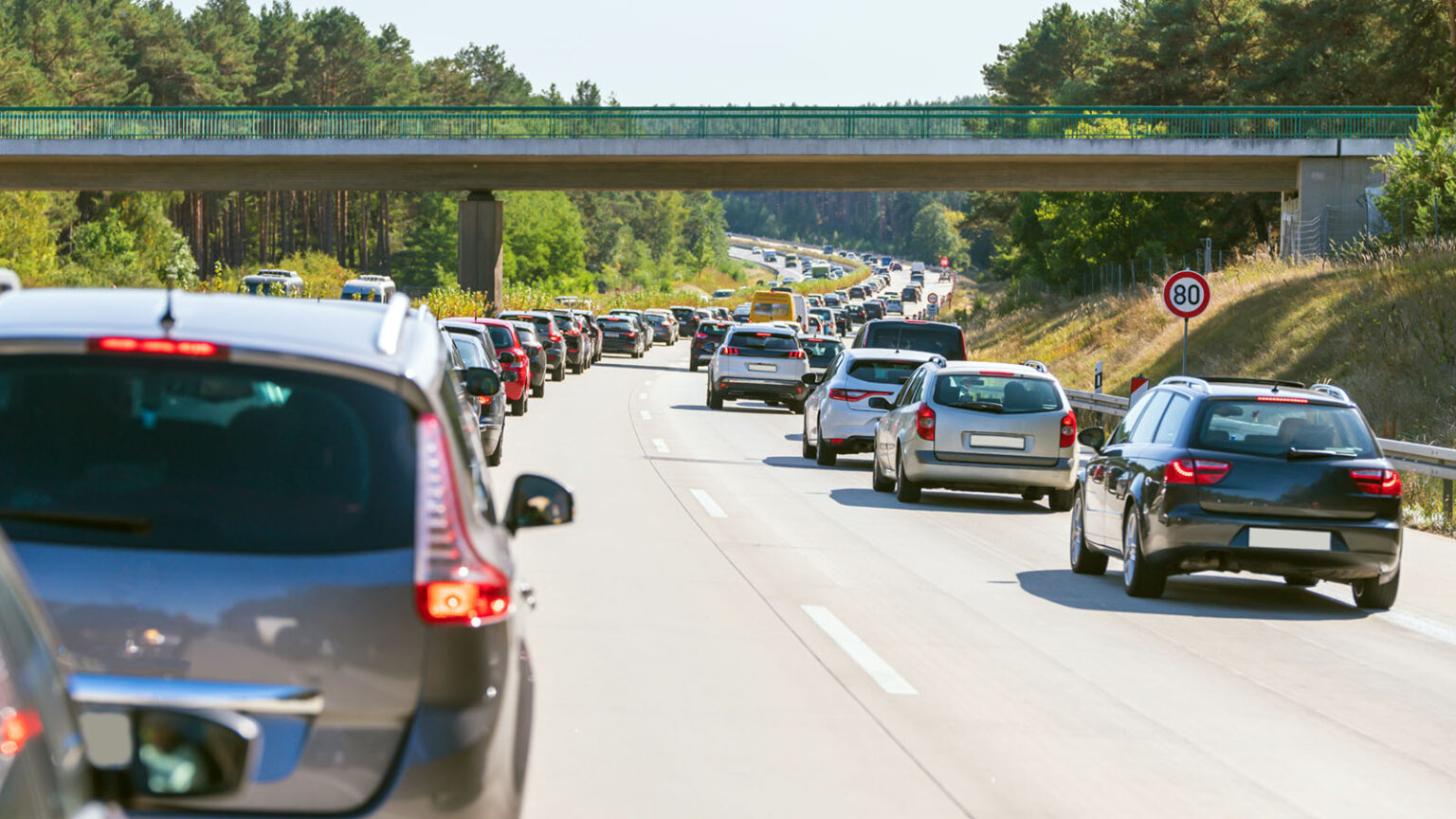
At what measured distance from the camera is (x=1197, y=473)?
12078 millimetres

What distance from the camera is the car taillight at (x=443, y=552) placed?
4250mm

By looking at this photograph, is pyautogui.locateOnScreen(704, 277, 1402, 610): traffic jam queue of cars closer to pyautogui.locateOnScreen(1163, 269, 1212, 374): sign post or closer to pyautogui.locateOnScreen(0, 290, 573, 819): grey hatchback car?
pyautogui.locateOnScreen(0, 290, 573, 819): grey hatchback car

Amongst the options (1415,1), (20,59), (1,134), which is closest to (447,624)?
(1415,1)

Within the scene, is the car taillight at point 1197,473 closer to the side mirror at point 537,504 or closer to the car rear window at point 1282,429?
the car rear window at point 1282,429

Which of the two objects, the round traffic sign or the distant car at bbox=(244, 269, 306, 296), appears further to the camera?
the distant car at bbox=(244, 269, 306, 296)

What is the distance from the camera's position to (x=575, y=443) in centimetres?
2584

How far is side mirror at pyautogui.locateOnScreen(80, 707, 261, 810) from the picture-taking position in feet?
13.3

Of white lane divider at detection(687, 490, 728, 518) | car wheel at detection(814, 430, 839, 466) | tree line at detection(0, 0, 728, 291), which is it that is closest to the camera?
white lane divider at detection(687, 490, 728, 518)

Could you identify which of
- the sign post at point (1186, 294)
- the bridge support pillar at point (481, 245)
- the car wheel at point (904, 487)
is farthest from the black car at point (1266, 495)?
the bridge support pillar at point (481, 245)

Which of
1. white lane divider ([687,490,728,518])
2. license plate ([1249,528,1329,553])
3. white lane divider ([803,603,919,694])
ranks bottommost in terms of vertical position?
white lane divider ([687,490,728,518])

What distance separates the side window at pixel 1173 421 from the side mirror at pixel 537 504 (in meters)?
7.48

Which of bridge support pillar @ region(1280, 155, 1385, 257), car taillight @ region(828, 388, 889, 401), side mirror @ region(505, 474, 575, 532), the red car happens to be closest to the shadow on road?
side mirror @ region(505, 474, 575, 532)

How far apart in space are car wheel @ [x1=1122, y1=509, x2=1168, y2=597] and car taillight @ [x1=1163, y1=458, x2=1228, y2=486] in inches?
19.0

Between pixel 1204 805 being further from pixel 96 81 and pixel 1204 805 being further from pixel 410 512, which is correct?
pixel 96 81
